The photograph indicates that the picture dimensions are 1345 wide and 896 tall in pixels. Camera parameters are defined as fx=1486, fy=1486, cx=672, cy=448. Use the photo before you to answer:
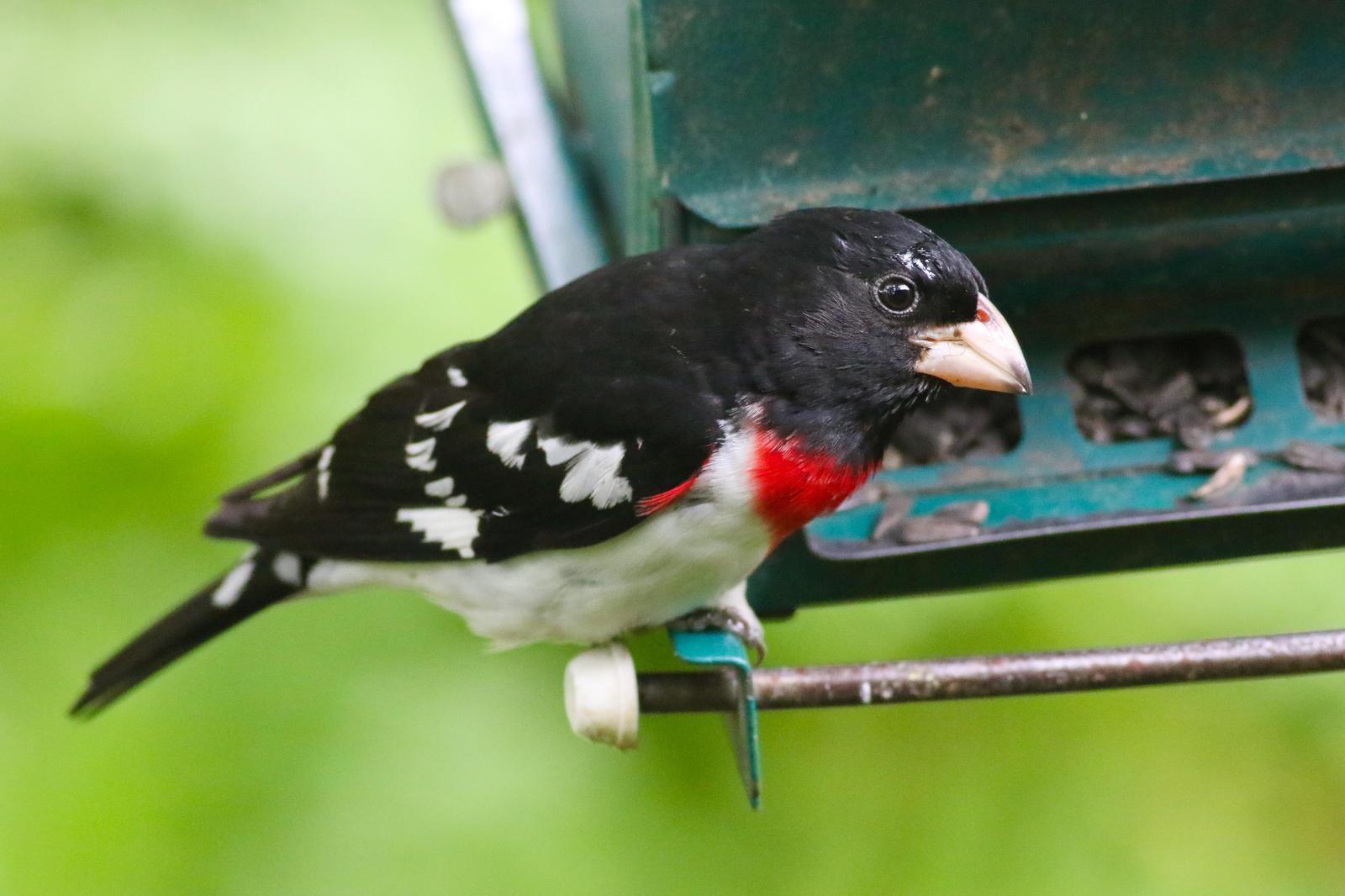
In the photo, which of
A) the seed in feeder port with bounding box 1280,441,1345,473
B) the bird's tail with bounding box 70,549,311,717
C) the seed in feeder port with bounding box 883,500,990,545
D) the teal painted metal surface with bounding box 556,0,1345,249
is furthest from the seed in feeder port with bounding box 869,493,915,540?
the bird's tail with bounding box 70,549,311,717

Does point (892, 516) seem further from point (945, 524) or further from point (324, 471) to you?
point (324, 471)

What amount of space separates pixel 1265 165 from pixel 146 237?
2.26 metres

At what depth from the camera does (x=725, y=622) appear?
247 centimetres

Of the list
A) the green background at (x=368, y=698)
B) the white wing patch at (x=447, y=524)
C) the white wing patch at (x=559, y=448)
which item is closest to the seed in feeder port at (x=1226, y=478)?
the green background at (x=368, y=698)

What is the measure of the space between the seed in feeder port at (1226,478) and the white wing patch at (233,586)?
1638 millimetres

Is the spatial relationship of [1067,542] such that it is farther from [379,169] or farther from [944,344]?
[379,169]

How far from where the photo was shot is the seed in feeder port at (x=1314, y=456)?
7.84ft

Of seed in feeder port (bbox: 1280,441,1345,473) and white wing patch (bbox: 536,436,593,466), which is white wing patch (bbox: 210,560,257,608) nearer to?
white wing patch (bbox: 536,436,593,466)

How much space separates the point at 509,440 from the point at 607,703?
0.54 metres

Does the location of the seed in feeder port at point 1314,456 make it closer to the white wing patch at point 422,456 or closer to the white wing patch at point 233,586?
the white wing patch at point 422,456

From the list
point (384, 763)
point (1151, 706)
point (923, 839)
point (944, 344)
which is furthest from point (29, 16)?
point (1151, 706)

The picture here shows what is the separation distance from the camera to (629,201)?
9.23 ft

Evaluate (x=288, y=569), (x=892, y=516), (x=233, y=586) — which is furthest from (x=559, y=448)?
(x=233, y=586)

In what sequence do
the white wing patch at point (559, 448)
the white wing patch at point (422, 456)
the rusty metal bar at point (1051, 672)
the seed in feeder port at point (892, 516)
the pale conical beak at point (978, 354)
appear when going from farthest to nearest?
1. the white wing patch at point (422, 456)
2. the seed in feeder port at point (892, 516)
3. the white wing patch at point (559, 448)
4. the pale conical beak at point (978, 354)
5. the rusty metal bar at point (1051, 672)
